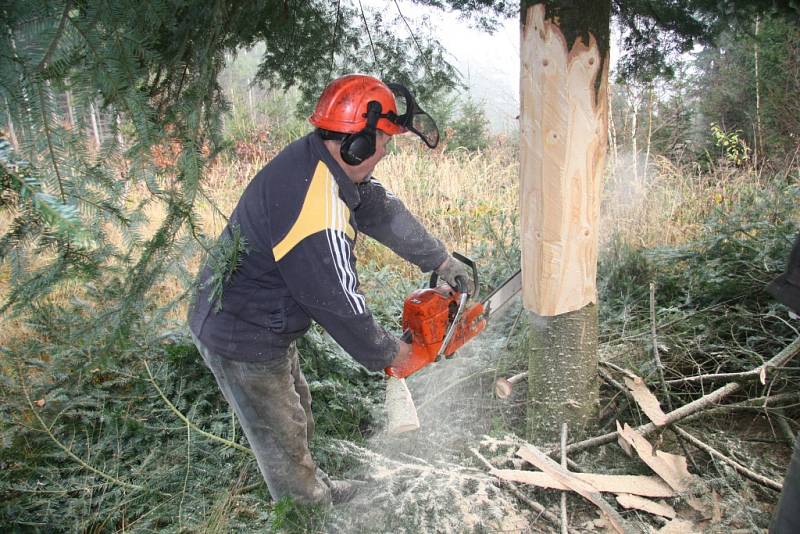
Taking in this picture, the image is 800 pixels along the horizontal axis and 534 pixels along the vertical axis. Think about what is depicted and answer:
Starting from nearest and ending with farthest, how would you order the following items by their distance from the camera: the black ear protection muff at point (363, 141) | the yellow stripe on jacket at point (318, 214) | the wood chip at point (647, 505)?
1. the yellow stripe on jacket at point (318, 214)
2. the black ear protection muff at point (363, 141)
3. the wood chip at point (647, 505)

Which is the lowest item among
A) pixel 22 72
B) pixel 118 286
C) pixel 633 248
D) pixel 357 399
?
pixel 357 399

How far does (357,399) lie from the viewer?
3.36 metres

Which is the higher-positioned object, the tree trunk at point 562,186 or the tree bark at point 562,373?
the tree trunk at point 562,186

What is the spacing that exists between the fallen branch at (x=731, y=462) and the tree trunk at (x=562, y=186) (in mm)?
486

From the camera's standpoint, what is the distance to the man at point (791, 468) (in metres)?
1.50

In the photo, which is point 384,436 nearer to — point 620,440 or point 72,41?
point 620,440

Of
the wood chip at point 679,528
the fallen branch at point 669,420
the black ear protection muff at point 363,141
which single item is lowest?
the wood chip at point 679,528

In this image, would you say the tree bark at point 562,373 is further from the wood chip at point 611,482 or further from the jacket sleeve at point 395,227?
the jacket sleeve at point 395,227

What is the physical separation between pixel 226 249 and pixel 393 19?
2111 millimetres

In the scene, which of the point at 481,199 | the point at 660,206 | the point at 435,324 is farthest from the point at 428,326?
the point at 481,199

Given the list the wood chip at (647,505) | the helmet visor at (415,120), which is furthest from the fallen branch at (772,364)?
the helmet visor at (415,120)

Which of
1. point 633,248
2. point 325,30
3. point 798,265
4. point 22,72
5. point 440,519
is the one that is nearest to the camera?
point 22,72

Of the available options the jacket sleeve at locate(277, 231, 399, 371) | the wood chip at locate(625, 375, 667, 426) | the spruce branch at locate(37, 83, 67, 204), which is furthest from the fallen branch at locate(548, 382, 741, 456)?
the spruce branch at locate(37, 83, 67, 204)

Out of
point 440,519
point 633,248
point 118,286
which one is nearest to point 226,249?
point 118,286
